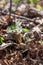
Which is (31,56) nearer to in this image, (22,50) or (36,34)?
(22,50)

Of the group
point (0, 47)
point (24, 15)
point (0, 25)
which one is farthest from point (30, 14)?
point (0, 47)

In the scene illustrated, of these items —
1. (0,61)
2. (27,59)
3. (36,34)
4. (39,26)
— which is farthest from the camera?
(39,26)

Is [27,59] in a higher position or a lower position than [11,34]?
lower

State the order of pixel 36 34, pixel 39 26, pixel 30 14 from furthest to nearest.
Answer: pixel 30 14
pixel 39 26
pixel 36 34

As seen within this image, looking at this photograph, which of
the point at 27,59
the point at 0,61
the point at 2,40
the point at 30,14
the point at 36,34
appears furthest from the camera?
the point at 30,14

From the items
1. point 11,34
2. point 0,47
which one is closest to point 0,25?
point 11,34

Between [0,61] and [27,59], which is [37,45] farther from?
[0,61]

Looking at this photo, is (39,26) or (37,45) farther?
(39,26)

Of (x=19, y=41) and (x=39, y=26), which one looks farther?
(x=39, y=26)

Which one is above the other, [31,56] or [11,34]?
[11,34]
